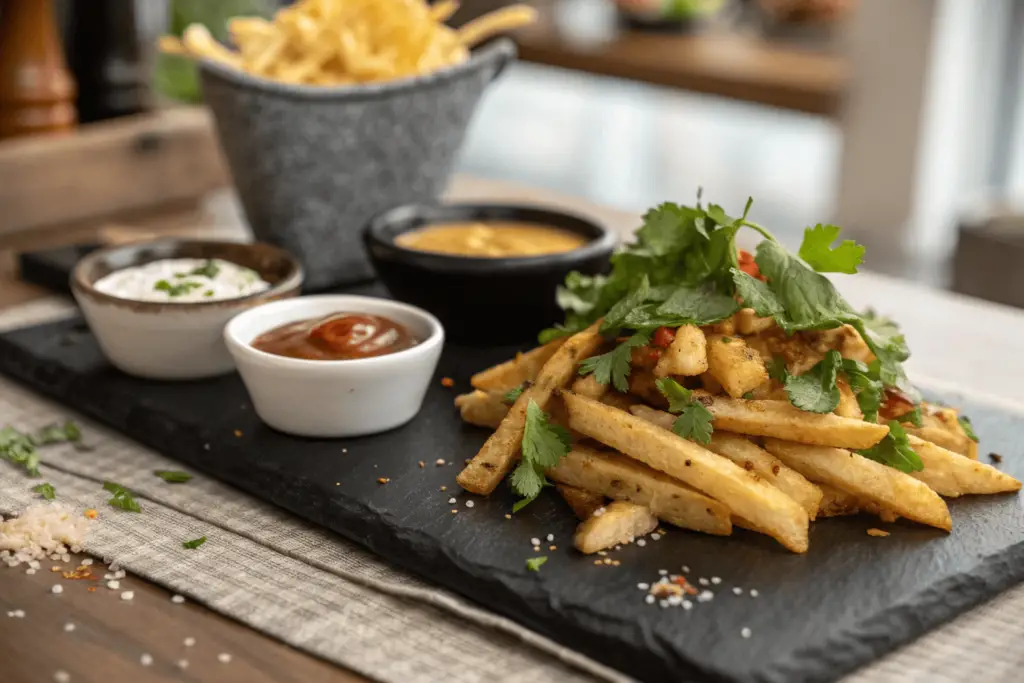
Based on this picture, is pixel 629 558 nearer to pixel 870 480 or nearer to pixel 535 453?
pixel 535 453

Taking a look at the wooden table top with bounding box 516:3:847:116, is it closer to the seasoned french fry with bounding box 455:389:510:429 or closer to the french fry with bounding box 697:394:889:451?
the seasoned french fry with bounding box 455:389:510:429

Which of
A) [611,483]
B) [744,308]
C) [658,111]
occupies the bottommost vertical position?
[658,111]

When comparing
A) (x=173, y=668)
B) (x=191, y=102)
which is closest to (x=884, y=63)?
(x=191, y=102)

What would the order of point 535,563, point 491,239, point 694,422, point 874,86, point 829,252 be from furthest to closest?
point 874,86
point 491,239
point 829,252
point 694,422
point 535,563

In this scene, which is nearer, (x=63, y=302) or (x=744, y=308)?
(x=744, y=308)

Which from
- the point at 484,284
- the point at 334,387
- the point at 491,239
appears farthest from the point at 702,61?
the point at 334,387

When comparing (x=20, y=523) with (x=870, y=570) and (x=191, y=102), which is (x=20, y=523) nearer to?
(x=870, y=570)
